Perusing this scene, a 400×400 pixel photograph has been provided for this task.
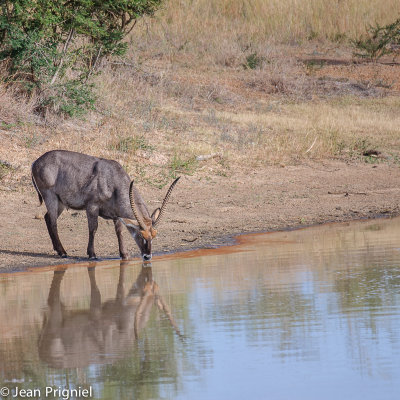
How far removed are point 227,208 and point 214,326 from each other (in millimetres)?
6395

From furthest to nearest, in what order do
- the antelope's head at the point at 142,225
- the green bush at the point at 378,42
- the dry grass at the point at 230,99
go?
the green bush at the point at 378,42 → the dry grass at the point at 230,99 → the antelope's head at the point at 142,225

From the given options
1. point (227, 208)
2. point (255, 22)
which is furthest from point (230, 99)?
point (255, 22)

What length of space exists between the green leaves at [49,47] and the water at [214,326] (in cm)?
619

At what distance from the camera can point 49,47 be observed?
14875mm

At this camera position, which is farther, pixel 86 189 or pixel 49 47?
pixel 49 47

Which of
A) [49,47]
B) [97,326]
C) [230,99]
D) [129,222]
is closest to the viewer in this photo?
[97,326]

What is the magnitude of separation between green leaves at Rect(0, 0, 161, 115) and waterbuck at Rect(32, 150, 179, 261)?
4.48 metres

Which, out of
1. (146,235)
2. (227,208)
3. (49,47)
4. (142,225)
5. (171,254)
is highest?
(49,47)

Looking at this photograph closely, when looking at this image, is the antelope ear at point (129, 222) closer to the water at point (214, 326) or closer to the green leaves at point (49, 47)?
the water at point (214, 326)

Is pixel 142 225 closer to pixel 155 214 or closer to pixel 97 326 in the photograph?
pixel 155 214

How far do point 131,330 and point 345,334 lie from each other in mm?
1576

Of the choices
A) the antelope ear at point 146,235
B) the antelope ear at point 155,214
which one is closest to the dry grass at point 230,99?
the antelope ear at point 155,214

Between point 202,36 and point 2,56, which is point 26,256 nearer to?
point 2,56

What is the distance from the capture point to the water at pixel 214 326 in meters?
4.83
